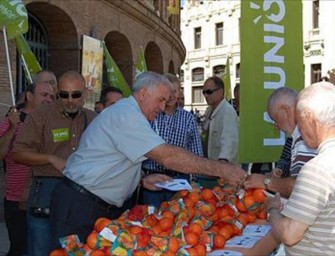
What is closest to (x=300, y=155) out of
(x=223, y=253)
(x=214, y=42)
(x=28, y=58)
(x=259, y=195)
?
(x=259, y=195)

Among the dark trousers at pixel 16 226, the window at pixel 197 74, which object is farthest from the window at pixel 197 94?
the dark trousers at pixel 16 226

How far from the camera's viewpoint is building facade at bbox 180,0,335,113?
41.1 meters

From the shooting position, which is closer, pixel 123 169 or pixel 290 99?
pixel 123 169

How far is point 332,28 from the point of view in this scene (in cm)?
3859

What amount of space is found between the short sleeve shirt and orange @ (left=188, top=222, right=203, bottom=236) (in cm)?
57

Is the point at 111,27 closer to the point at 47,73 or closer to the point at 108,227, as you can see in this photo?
the point at 47,73

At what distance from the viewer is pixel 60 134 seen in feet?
14.4

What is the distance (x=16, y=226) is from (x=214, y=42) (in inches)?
1851

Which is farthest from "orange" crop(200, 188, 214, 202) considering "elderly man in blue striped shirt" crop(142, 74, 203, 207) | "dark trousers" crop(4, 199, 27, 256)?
"dark trousers" crop(4, 199, 27, 256)

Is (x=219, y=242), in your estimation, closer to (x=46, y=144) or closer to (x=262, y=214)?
(x=262, y=214)

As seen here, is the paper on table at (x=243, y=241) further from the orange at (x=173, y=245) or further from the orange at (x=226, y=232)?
the orange at (x=173, y=245)

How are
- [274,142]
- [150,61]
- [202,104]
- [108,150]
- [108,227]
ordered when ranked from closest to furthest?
[108,227] < [108,150] < [274,142] < [150,61] < [202,104]

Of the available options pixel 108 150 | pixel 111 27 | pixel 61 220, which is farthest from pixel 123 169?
pixel 111 27

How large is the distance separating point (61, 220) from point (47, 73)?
221 cm
